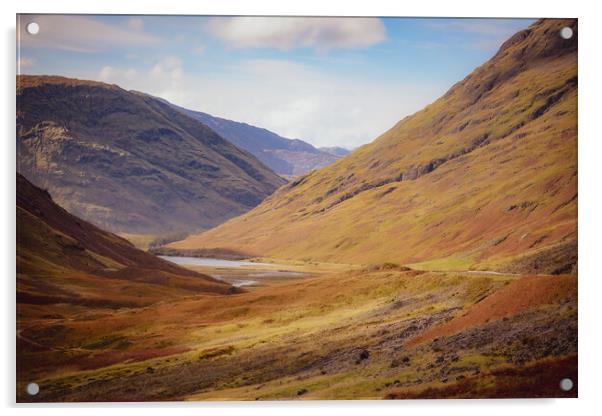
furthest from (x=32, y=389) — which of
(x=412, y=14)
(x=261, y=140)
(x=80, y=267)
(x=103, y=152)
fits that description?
(x=261, y=140)

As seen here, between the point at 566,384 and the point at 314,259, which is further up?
the point at 314,259

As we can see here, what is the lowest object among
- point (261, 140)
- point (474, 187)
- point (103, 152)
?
point (474, 187)

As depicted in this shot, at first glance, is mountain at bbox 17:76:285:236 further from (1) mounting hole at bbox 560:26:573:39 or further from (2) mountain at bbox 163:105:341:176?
(1) mounting hole at bbox 560:26:573:39

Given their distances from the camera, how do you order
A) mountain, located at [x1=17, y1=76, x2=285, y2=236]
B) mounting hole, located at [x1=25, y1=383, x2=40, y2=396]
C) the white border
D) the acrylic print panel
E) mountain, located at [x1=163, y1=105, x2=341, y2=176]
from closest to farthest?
the white border → mounting hole, located at [x1=25, y1=383, x2=40, y2=396] → the acrylic print panel → mountain, located at [x1=17, y1=76, x2=285, y2=236] → mountain, located at [x1=163, y1=105, x2=341, y2=176]

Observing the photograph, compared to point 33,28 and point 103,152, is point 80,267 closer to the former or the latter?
point 33,28

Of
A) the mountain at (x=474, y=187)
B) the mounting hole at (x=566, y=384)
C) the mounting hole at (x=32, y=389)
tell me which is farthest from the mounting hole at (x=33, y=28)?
the mounting hole at (x=566, y=384)

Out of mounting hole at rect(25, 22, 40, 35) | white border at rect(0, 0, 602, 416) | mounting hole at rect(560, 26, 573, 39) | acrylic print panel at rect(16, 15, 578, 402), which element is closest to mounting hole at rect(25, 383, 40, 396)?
acrylic print panel at rect(16, 15, 578, 402)

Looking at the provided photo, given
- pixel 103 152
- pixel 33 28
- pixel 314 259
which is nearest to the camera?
pixel 33 28

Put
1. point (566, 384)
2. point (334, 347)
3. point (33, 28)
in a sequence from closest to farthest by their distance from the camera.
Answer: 1. point (566, 384)
2. point (33, 28)
3. point (334, 347)
